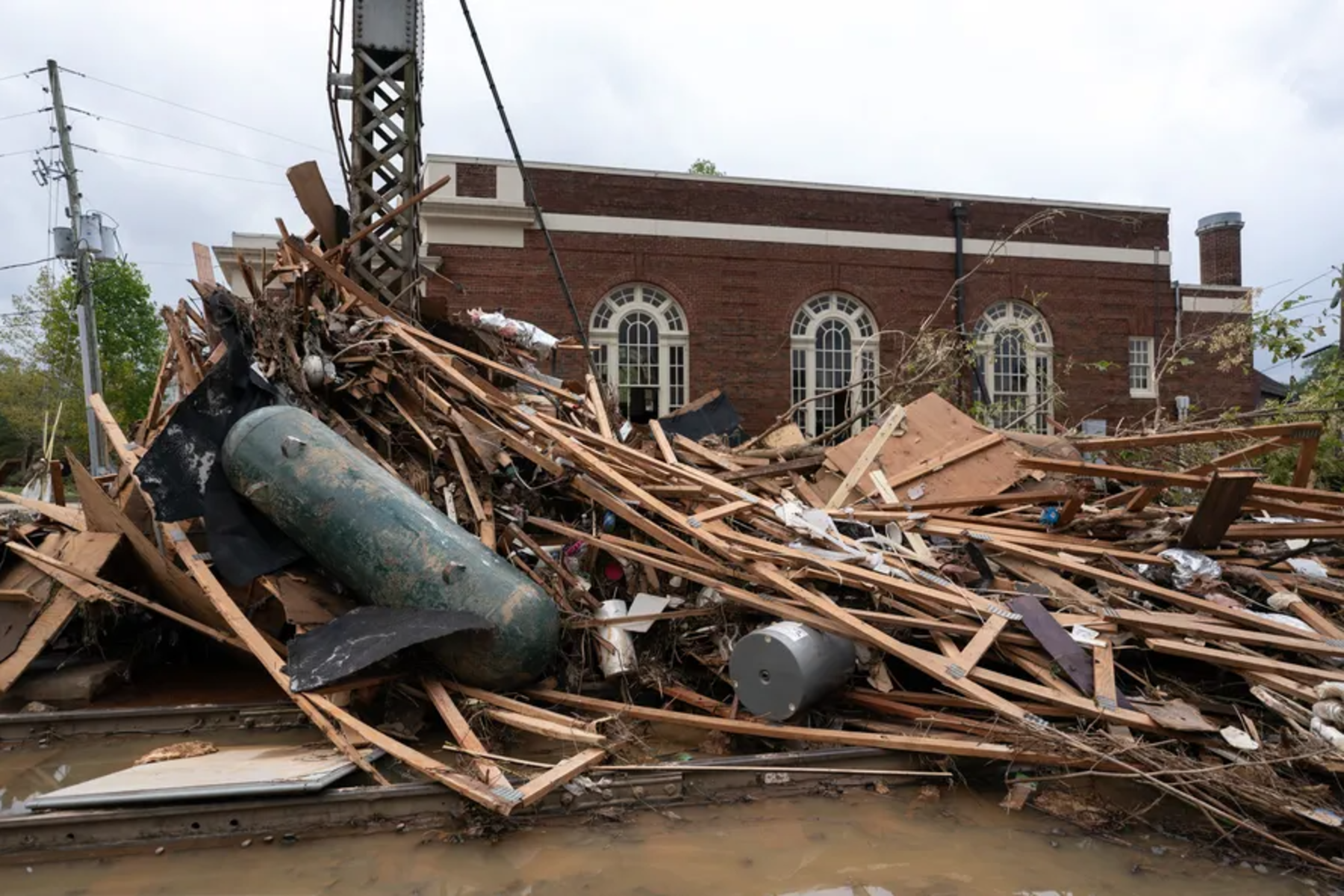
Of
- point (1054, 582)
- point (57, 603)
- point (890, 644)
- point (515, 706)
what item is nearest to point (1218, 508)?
point (1054, 582)

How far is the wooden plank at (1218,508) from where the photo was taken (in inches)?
201

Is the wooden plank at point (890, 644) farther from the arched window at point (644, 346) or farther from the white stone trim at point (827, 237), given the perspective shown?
the white stone trim at point (827, 237)

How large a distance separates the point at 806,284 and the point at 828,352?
5.39 feet

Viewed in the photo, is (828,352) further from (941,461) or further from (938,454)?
(941,461)

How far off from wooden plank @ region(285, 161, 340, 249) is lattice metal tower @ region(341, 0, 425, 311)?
1.15 ft

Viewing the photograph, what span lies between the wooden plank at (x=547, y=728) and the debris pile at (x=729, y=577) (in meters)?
0.03

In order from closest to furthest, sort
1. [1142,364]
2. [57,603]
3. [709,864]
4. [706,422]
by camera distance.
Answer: [709,864] < [57,603] < [706,422] < [1142,364]

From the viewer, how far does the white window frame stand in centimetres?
2000

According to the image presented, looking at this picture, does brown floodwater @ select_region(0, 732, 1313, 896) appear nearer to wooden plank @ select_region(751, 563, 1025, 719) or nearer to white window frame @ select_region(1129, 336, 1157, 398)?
wooden plank @ select_region(751, 563, 1025, 719)

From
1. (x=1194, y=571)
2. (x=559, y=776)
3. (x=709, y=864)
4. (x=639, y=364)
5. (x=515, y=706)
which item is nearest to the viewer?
(x=709, y=864)

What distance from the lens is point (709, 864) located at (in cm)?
357

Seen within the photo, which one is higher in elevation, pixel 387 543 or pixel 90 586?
pixel 387 543

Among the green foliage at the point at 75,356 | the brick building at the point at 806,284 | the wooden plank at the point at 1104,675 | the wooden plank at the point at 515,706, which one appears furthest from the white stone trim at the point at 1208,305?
the green foliage at the point at 75,356

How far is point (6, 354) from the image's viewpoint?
122ft
